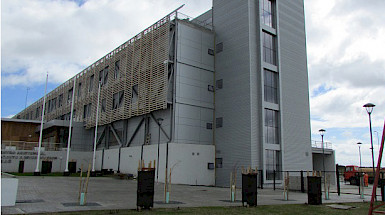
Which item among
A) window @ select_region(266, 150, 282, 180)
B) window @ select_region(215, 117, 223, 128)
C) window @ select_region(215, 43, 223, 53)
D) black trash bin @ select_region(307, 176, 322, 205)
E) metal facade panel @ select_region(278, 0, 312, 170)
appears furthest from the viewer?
window @ select_region(215, 43, 223, 53)

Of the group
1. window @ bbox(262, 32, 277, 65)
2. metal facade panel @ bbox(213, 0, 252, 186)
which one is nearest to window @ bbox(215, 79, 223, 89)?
metal facade panel @ bbox(213, 0, 252, 186)

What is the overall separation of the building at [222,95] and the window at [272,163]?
100mm

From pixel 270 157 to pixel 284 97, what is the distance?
6.98m

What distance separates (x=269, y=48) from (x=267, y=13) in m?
→ 3.98

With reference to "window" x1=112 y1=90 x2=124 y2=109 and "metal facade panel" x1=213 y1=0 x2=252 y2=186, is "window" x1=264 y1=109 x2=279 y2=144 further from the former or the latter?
"window" x1=112 y1=90 x2=124 y2=109

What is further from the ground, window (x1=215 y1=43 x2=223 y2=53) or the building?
Result: window (x1=215 y1=43 x2=223 y2=53)

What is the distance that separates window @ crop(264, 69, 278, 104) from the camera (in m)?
33.8

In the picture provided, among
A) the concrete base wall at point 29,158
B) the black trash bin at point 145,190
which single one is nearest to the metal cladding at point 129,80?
the concrete base wall at point 29,158

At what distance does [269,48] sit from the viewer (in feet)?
115

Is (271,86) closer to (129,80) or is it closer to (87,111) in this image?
(129,80)

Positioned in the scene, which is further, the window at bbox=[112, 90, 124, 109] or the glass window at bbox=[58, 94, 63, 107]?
the glass window at bbox=[58, 94, 63, 107]

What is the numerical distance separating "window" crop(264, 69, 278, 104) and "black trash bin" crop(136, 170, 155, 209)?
23646mm

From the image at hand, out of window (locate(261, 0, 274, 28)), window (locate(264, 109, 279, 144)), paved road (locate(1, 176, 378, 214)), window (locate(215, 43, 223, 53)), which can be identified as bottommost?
paved road (locate(1, 176, 378, 214))

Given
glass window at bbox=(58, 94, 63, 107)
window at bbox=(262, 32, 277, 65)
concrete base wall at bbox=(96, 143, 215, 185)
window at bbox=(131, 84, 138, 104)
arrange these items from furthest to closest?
glass window at bbox=(58, 94, 63, 107)
window at bbox=(131, 84, 138, 104)
window at bbox=(262, 32, 277, 65)
concrete base wall at bbox=(96, 143, 215, 185)
